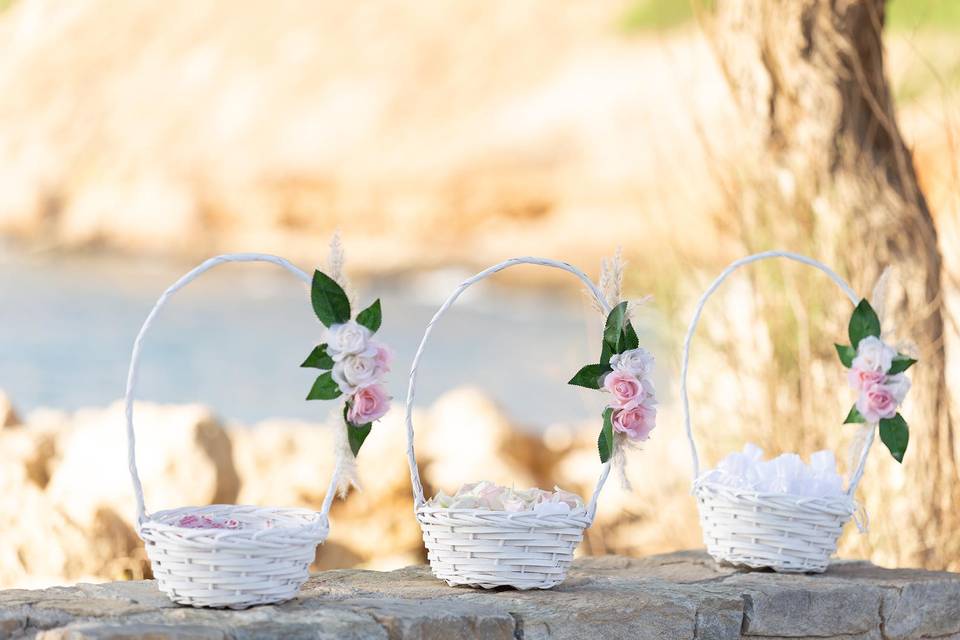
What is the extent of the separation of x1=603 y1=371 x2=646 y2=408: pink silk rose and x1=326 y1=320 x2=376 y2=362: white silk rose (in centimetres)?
30

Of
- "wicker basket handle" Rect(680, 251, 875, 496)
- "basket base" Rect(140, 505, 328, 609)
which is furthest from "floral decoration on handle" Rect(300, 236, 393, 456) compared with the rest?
"wicker basket handle" Rect(680, 251, 875, 496)

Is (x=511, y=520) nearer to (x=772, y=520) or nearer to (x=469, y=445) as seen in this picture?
(x=772, y=520)

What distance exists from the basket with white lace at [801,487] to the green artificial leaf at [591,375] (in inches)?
6.7

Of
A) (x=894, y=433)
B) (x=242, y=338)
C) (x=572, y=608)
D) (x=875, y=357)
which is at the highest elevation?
(x=242, y=338)

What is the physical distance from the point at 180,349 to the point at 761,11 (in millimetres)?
6220

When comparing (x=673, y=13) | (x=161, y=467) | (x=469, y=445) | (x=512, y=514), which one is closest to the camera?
(x=512, y=514)

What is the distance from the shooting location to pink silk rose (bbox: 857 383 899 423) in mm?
1641

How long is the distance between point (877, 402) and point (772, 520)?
0.71 feet

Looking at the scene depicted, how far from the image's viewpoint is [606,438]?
1.45 meters

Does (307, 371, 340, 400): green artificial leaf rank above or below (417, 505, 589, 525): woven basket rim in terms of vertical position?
above

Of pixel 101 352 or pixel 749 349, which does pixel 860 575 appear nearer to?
pixel 749 349

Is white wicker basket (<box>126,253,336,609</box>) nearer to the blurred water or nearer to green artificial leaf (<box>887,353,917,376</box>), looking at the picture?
green artificial leaf (<box>887,353,917,376</box>)

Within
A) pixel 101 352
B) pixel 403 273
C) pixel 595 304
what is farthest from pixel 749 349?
pixel 403 273

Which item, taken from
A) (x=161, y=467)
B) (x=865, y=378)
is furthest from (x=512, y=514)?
(x=161, y=467)
